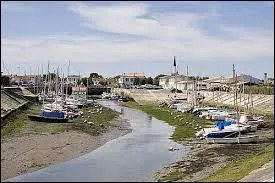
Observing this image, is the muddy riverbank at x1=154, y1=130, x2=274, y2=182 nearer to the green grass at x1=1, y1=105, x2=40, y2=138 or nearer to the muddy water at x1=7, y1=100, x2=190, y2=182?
the muddy water at x1=7, y1=100, x2=190, y2=182

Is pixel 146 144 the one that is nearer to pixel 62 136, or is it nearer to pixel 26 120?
pixel 62 136

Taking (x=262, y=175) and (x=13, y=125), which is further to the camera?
(x=13, y=125)

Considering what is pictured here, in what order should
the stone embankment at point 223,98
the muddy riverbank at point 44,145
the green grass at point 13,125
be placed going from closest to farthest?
the muddy riverbank at point 44,145 → the green grass at point 13,125 → the stone embankment at point 223,98

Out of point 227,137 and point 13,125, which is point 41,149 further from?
point 227,137

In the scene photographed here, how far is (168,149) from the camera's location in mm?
34906

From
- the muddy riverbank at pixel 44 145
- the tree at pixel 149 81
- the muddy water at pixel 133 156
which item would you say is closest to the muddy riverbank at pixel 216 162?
the muddy water at pixel 133 156

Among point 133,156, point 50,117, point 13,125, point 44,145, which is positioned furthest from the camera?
point 50,117

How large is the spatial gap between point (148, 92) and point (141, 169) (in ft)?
331

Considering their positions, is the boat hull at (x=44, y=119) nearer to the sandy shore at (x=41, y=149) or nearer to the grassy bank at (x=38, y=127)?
the grassy bank at (x=38, y=127)

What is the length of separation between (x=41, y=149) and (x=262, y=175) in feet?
56.3

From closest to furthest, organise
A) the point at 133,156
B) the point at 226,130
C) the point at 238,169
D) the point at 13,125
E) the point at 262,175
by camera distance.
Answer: the point at 262,175 < the point at 238,169 < the point at 133,156 < the point at 226,130 < the point at 13,125

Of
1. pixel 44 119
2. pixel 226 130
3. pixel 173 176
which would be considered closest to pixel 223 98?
pixel 44 119

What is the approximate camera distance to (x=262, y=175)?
20.5 meters

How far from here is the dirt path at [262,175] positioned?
1903cm
